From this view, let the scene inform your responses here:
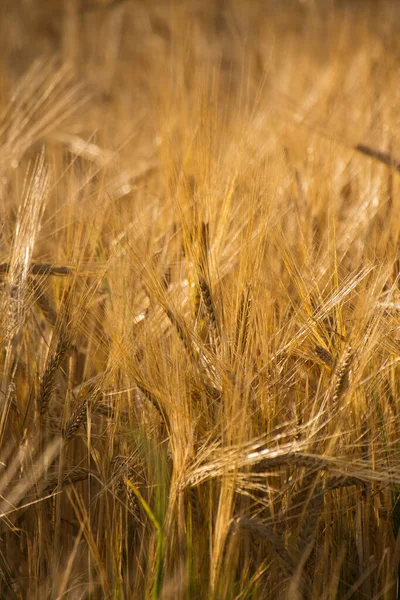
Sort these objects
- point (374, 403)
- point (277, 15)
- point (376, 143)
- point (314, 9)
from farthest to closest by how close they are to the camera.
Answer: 1. point (277, 15)
2. point (314, 9)
3. point (376, 143)
4. point (374, 403)

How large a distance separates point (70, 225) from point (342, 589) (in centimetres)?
65

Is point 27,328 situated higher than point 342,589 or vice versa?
point 27,328

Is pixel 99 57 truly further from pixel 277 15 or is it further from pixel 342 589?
pixel 342 589

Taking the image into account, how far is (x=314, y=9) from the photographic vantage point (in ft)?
13.8

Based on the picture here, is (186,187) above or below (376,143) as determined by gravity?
above

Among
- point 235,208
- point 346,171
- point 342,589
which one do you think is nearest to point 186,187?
point 235,208

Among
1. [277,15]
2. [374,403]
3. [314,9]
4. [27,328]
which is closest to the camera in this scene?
[374,403]

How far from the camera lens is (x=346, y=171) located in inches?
70.7

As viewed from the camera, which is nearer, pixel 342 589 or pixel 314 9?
pixel 342 589

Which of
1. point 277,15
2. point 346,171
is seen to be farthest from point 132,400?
point 277,15

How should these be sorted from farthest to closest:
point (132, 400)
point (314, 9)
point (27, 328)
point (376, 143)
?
point (314, 9) → point (376, 143) → point (27, 328) → point (132, 400)

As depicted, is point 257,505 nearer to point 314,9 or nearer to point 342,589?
point 342,589

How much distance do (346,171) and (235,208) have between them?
77 centimetres

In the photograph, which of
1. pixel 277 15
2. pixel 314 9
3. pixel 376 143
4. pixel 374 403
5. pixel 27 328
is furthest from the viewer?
pixel 277 15
